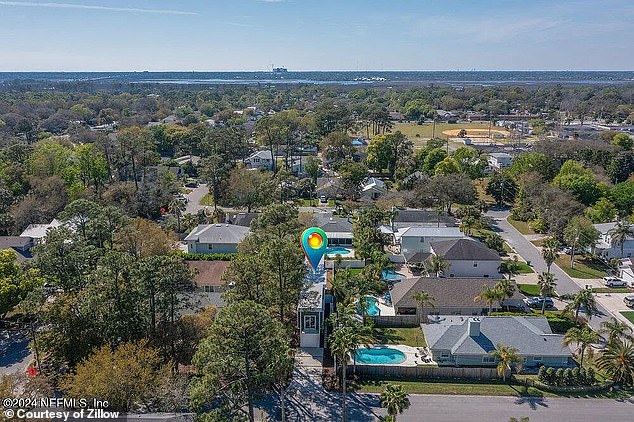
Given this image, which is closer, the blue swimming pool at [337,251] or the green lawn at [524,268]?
the green lawn at [524,268]

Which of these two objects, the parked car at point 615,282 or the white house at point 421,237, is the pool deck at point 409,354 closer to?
the white house at point 421,237

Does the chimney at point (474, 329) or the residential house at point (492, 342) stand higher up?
the chimney at point (474, 329)

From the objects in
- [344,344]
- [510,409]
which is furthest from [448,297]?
[344,344]

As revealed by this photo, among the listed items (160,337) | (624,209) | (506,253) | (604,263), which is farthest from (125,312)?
(624,209)

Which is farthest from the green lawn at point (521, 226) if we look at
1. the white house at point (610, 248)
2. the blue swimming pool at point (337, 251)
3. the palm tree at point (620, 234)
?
the blue swimming pool at point (337, 251)

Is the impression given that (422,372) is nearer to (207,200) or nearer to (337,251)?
(337,251)

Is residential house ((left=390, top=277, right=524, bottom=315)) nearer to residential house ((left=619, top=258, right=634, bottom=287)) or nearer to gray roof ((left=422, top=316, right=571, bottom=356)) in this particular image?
gray roof ((left=422, top=316, right=571, bottom=356))
